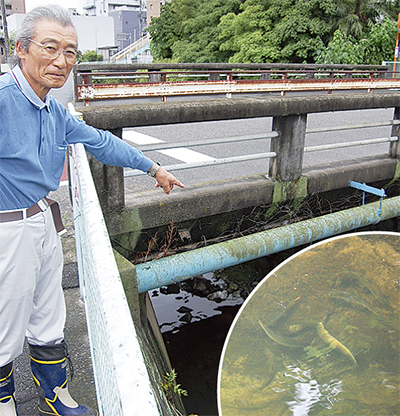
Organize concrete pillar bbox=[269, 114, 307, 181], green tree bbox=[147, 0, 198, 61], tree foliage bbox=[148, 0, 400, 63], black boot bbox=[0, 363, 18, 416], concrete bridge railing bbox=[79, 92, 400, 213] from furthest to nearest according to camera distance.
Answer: green tree bbox=[147, 0, 198, 61] < tree foliage bbox=[148, 0, 400, 63] < concrete pillar bbox=[269, 114, 307, 181] < concrete bridge railing bbox=[79, 92, 400, 213] < black boot bbox=[0, 363, 18, 416]

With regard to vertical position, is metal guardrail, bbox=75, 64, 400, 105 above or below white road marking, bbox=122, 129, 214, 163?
above

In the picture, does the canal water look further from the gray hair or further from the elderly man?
the gray hair

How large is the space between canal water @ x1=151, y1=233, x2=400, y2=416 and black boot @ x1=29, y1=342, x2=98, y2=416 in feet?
2.50

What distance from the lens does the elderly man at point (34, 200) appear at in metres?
1.96

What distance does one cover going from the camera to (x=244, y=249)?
3.94 m

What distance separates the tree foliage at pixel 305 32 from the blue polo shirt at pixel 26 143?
28657 millimetres

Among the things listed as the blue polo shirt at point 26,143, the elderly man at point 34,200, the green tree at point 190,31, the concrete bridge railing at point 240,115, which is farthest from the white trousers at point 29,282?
the green tree at point 190,31

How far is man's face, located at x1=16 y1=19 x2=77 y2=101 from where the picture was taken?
196cm

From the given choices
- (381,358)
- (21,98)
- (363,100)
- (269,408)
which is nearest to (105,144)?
(21,98)

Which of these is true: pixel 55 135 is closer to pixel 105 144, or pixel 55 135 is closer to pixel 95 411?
pixel 105 144

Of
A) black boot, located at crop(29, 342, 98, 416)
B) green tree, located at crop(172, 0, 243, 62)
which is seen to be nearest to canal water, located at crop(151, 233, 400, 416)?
black boot, located at crop(29, 342, 98, 416)

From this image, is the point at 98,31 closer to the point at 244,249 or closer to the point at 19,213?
the point at 244,249

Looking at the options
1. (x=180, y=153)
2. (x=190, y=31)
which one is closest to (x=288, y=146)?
(x=180, y=153)

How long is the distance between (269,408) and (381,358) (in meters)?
0.68
